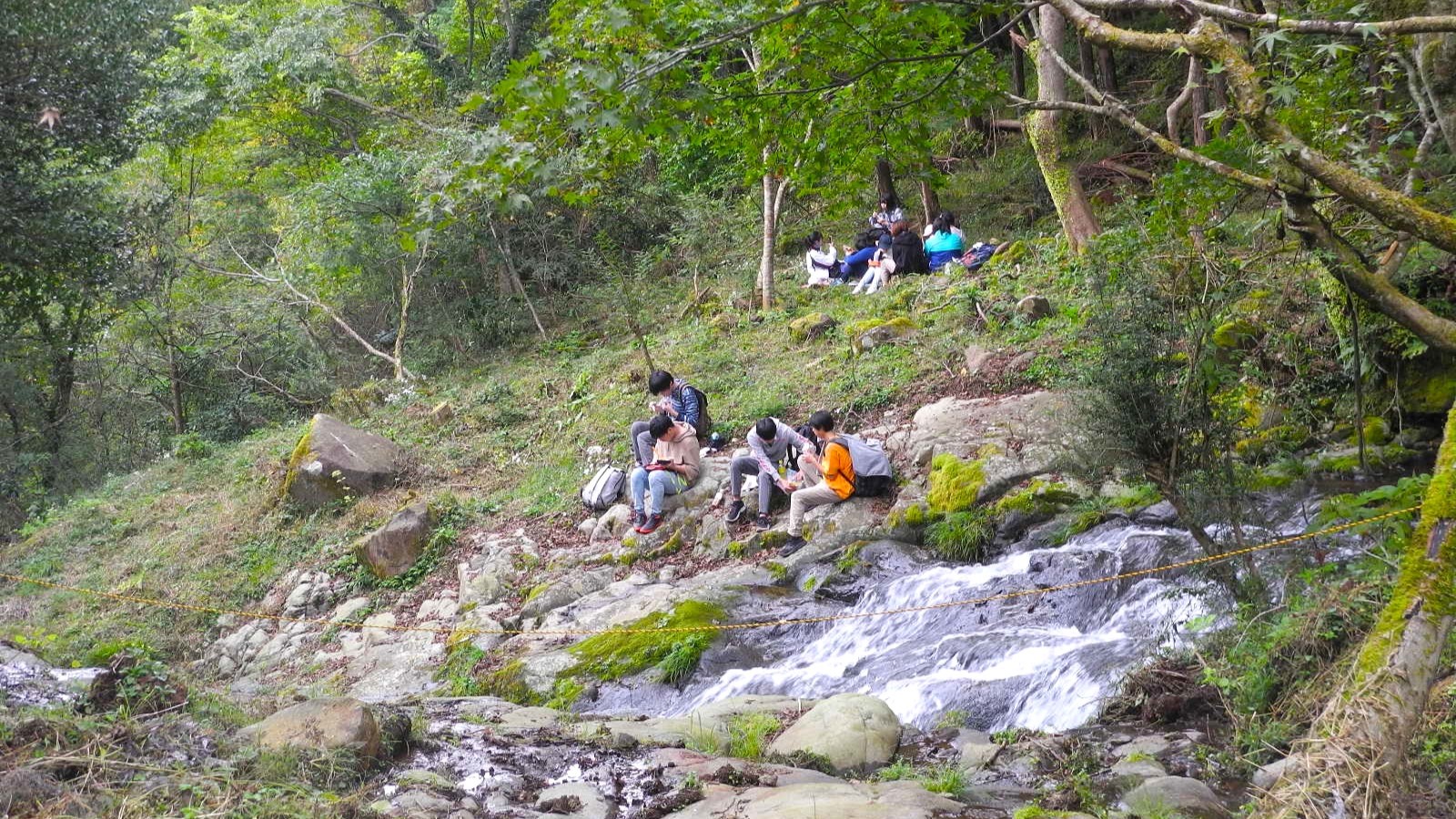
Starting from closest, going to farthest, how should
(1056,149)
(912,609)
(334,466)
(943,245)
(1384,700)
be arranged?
(1384,700) → (912,609) → (1056,149) → (334,466) → (943,245)

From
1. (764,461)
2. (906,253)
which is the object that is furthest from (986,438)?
(906,253)

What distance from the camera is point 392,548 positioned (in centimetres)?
1180

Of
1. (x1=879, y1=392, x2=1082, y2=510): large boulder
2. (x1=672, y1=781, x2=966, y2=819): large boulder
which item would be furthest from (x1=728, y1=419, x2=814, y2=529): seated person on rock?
(x1=672, y1=781, x2=966, y2=819): large boulder

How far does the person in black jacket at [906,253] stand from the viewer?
15.8m

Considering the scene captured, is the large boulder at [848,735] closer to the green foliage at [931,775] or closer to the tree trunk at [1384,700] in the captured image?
the green foliage at [931,775]

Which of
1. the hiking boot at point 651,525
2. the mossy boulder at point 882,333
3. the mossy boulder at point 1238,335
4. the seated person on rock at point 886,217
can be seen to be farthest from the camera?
the seated person on rock at point 886,217

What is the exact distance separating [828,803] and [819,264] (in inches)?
551

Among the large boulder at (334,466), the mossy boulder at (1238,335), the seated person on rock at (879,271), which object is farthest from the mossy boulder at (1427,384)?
the large boulder at (334,466)

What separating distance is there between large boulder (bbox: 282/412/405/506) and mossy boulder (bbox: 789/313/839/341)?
5978mm

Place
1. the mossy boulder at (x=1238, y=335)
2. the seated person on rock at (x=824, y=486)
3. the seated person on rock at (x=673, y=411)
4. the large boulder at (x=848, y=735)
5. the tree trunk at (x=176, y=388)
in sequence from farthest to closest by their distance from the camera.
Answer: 1. the tree trunk at (x=176, y=388)
2. the seated person on rock at (x=673, y=411)
3. the seated person on rock at (x=824, y=486)
4. the mossy boulder at (x=1238, y=335)
5. the large boulder at (x=848, y=735)

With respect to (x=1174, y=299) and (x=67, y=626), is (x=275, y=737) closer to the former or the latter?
(x=1174, y=299)

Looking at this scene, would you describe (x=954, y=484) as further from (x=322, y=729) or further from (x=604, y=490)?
(x=322, y=729)

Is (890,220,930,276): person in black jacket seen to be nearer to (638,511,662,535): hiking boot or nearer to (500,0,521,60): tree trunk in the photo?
(638,511,662,535): hiking boot

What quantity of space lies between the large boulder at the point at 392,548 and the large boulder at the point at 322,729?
6.71 metres
